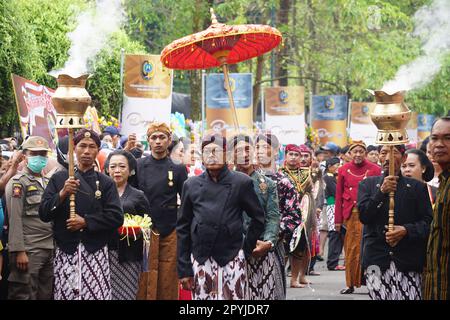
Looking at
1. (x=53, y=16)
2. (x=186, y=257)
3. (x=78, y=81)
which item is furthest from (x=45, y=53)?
(x=186, y=257)

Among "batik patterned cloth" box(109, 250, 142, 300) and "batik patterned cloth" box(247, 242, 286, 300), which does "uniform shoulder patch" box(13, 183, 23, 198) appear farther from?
"batik patterned cloth" box(247, 242, 286, 300)

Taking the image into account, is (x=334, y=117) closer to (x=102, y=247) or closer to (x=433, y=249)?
(x=102, y=247)

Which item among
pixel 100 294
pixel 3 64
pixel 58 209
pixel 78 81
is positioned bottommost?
pixel 100 294

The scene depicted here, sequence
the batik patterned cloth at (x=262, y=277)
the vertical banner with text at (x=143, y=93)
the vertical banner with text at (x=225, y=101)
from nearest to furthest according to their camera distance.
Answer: the batik patterned cloth at (x=262, y=277)
the vertical banner with text at (x=143, y=93)
the vertical banner with text at (x=225, y=101)

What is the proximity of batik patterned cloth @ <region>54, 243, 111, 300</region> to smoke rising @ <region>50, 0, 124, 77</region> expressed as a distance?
2.62m

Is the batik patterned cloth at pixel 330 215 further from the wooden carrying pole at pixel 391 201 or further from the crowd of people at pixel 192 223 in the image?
the wooden carrying pole at pixel 391 201

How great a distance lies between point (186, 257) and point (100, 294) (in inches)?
38.9

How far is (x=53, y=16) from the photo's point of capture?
15.1 metres

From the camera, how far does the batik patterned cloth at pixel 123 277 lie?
31.1 feet

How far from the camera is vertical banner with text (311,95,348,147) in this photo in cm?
2534

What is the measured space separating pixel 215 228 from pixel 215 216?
0.10 m

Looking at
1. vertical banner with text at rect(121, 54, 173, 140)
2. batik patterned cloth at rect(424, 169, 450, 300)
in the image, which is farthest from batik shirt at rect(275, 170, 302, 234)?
vertical banner with text at rect(121, 54, 173, 140)

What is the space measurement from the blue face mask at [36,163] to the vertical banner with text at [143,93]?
3.91 meters

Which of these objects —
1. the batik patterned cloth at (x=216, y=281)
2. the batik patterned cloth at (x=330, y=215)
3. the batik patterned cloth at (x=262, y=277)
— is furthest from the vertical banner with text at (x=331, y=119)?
the batik patterned cloth at (x=216, y=281)
